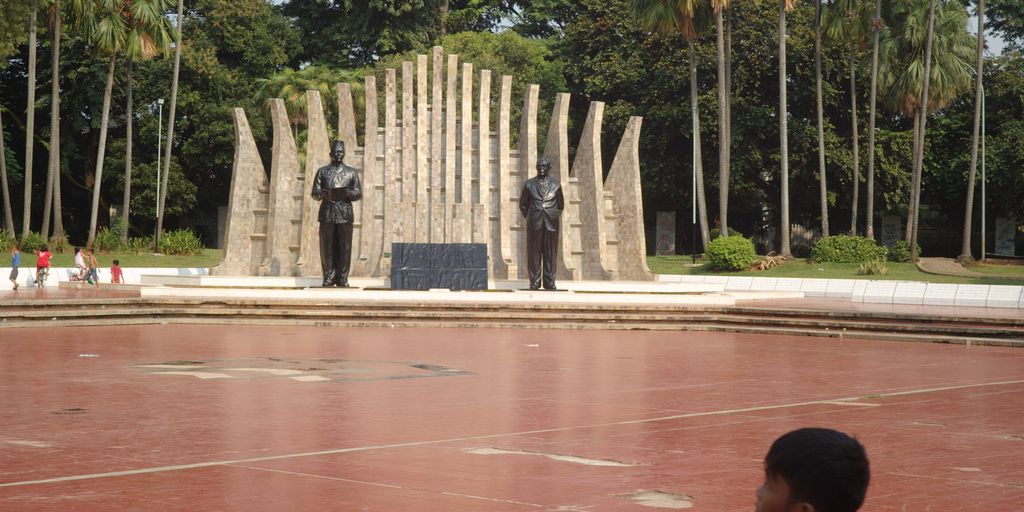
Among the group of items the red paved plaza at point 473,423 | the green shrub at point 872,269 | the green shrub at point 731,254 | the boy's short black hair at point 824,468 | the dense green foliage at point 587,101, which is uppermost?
the dense green foliage at point 587,101

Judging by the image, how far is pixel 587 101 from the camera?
174 ft

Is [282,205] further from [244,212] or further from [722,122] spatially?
[722,122]

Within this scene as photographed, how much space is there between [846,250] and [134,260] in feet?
73.0

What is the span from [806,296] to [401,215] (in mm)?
9473

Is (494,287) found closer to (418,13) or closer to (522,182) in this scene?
Result: (522,182)

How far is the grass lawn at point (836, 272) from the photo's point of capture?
1335 inches

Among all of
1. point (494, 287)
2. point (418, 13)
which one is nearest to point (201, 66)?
point (418, 13)

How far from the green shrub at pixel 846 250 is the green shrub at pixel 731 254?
348 centimetres

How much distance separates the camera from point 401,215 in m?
29.2

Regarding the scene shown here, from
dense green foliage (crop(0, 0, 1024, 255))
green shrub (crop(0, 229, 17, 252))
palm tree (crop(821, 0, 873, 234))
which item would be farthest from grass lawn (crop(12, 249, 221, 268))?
palm tree (crop(821, 0, 873, 234))

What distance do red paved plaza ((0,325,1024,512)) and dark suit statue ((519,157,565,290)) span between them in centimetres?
715

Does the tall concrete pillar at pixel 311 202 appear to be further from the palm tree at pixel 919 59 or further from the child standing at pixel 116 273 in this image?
the palm tree at pixel 919 59

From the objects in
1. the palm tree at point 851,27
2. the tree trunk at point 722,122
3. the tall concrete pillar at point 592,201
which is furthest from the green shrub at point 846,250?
the tall concrete pillar at point 592,201

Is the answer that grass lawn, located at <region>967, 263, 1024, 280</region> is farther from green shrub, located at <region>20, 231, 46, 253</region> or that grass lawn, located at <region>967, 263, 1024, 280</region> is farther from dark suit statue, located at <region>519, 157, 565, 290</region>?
green shrub, located at <region>20, 231, 46, 253</region>
